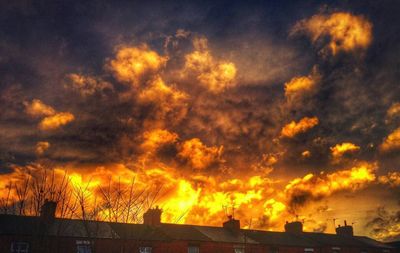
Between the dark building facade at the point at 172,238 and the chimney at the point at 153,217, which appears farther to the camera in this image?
the chimney at the point at 153,217

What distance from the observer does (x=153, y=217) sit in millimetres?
40781

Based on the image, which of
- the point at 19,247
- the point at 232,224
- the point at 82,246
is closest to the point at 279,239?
the point at 232,224

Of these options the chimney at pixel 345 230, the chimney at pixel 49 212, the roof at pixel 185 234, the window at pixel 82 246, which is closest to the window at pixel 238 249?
the roof at pixel 185 234

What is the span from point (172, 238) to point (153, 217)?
503 cm

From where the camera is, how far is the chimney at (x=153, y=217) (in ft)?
133

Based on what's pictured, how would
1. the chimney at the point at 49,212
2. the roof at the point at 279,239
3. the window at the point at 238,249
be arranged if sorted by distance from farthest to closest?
the roof at the point at 279,239, the window at the point at 238,249, the chimney at the point at 49,212

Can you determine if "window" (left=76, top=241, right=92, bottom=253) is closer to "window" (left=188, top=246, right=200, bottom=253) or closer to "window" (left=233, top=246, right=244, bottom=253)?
"window" (left=188, top=246, right=200, bottom=253)

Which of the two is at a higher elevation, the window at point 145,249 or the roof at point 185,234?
the roof at point 185,234

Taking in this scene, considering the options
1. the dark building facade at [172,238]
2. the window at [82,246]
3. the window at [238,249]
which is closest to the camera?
the dark building facade at [172,238]

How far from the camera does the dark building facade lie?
2919 cm

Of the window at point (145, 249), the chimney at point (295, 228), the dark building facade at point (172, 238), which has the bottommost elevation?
the window at point (145, 249)

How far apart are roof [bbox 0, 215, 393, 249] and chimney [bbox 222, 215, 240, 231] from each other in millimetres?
572

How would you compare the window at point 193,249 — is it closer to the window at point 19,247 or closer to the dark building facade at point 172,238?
the dark building facade at point 172,238

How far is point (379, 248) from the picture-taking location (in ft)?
169
